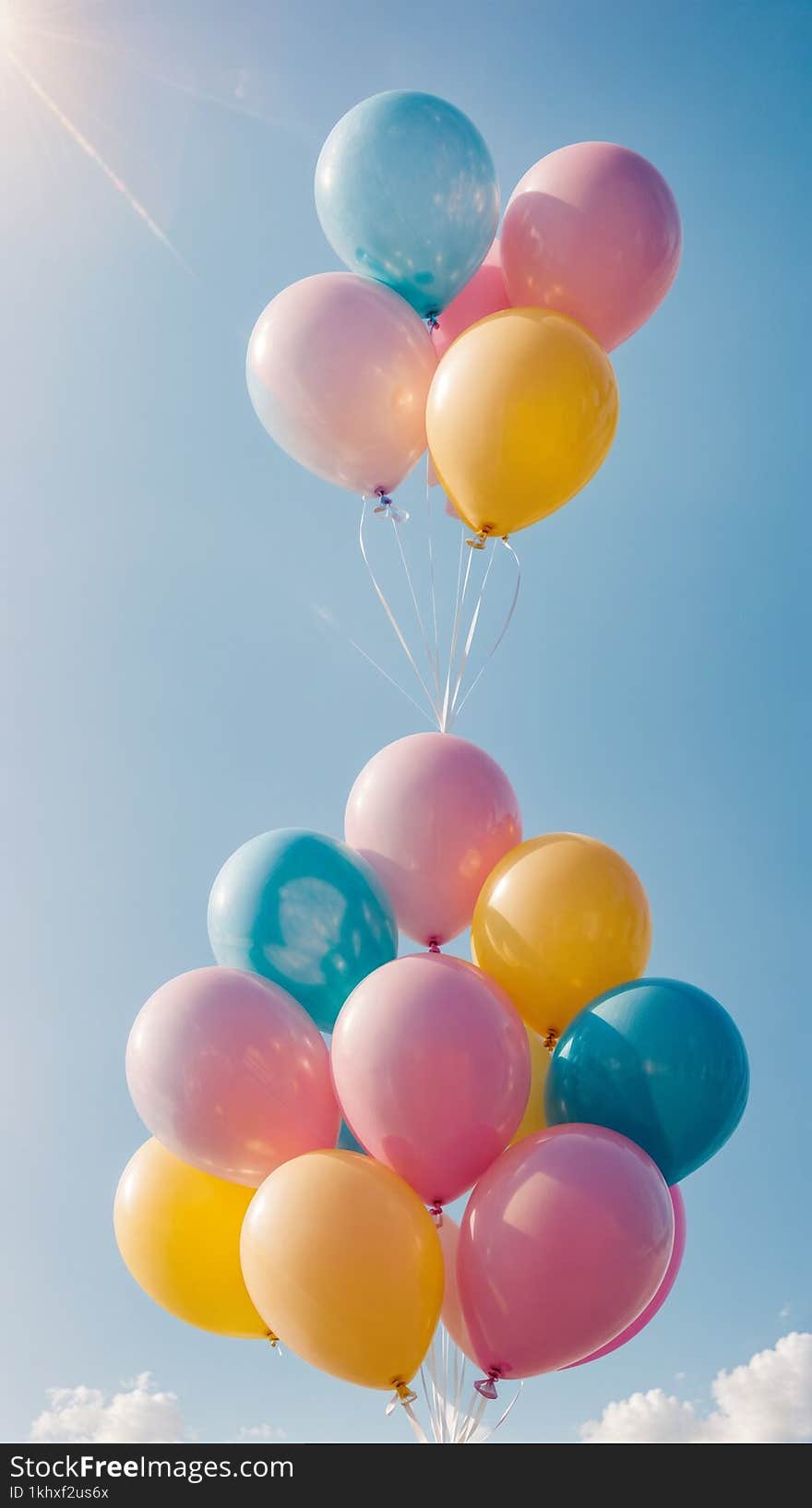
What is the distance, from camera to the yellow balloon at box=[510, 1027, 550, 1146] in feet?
11.5

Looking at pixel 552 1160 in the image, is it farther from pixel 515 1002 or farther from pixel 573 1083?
pixel 515 1002

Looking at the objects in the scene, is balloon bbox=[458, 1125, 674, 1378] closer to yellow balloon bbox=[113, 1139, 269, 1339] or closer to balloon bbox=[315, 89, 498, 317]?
yellow balloon bbox=[113, 1139, 269, 1339]

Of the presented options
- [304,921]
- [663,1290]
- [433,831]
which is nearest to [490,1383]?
[663,1290]

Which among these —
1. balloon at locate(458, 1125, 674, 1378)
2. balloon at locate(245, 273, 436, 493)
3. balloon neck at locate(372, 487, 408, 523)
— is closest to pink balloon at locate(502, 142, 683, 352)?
balloon at locate(245, 273, 436, 493)

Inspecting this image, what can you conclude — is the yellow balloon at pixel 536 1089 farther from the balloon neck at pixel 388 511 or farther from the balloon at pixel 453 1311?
the balloon neck at pixel 388 511

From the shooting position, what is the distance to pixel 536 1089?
356 cm

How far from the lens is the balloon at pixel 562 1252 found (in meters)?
2.73

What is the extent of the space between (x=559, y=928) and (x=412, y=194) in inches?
106

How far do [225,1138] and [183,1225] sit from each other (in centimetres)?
46

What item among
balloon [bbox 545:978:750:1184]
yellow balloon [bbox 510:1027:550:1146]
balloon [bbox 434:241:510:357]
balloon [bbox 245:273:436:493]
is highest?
balloon [bbox 434:241:510:357]

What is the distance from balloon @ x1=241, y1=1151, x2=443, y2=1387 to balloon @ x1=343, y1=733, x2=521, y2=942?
1035 mm

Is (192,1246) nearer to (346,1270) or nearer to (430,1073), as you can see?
(346,1270)

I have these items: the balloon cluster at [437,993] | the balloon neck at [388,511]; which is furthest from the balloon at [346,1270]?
the balloon neck at [388,511]
